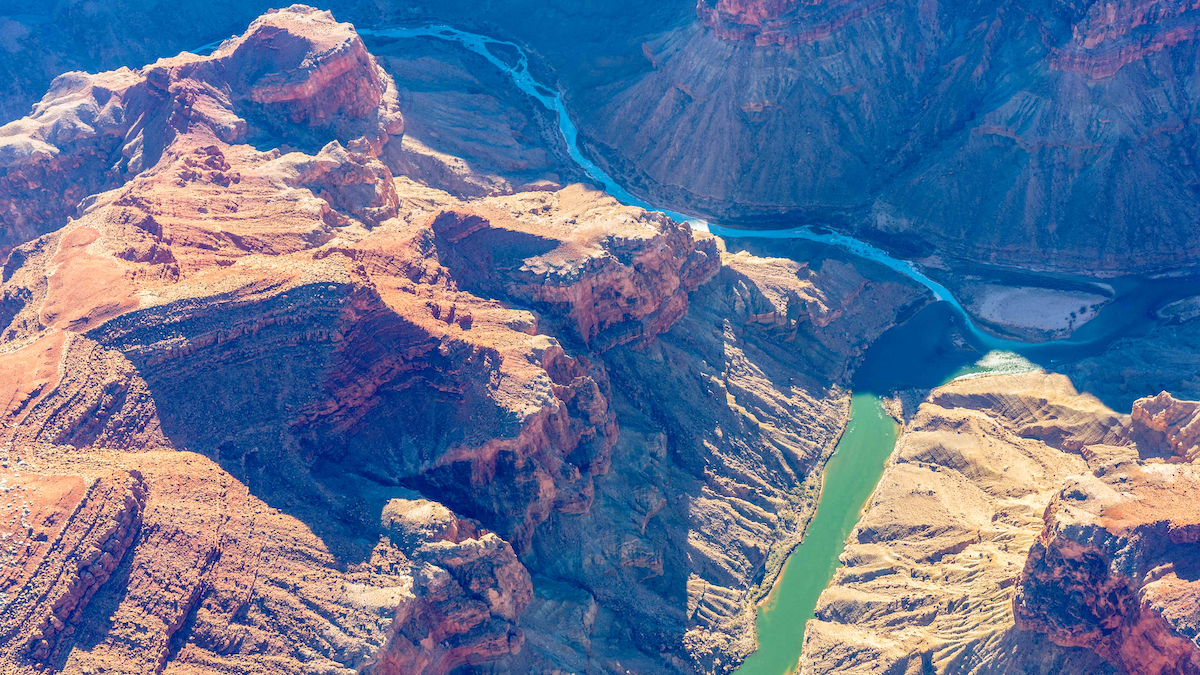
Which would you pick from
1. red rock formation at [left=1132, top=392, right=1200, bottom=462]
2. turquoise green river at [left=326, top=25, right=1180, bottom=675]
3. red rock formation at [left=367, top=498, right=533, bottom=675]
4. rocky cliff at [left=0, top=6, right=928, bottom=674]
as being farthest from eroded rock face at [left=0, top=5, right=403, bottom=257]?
red rock formation at [left=1132, top=392, right=1200, bottom=462]

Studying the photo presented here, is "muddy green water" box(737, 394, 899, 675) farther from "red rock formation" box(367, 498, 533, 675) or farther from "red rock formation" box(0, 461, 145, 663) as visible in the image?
"red rock formation" box(0, 461, 145, 663)

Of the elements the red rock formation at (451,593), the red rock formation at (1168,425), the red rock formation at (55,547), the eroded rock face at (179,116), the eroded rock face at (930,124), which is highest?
the eroded rock face at (930,124)

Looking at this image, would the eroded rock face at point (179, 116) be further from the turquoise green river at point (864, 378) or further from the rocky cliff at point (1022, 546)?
the rocky cliff at point (1022, 546)

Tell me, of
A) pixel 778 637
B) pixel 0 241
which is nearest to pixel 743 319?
pixel 778 637

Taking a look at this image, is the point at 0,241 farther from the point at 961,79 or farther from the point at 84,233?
the point at 961,79

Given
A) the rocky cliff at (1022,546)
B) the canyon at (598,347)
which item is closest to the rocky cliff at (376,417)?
the canyon at (598,347)
